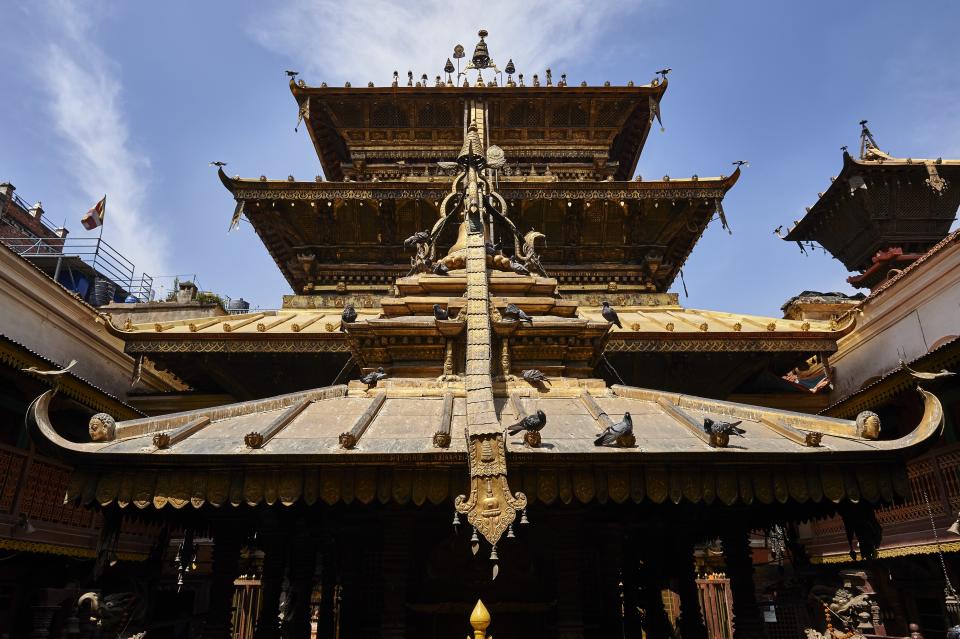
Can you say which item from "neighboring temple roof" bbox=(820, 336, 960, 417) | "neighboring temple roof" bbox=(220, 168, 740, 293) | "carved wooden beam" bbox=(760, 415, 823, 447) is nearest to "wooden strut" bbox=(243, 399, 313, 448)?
"carved wooden beam" bbox=(760, 415, 823, 447)

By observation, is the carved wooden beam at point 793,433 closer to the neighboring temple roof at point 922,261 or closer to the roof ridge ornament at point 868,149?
the neighboring temple roof at point 922,261

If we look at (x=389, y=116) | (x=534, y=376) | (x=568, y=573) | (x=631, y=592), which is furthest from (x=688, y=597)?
(x=389, y=116)

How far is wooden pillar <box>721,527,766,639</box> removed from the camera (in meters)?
6.52

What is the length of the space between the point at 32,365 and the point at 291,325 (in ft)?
14.4

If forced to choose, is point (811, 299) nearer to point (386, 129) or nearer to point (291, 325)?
point (386, 129)

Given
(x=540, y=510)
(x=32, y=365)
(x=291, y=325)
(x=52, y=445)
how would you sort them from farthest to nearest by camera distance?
(x=291, y=325), (x=32, y=365), (x=540, y=510), (x=52, y=445)

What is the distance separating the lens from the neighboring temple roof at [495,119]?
16750 millimetres

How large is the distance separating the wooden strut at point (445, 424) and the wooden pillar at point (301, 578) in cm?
248

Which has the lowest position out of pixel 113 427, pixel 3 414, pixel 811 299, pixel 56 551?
pixel 56 551

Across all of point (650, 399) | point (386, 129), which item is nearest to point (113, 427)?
point (650, 399)

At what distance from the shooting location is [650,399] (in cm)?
691

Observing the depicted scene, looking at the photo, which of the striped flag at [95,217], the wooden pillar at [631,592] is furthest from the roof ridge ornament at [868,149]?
the striped flag at [95,217]

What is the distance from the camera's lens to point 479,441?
491cm

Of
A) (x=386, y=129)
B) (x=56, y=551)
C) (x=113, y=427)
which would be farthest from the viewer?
(x=386, y=129)
